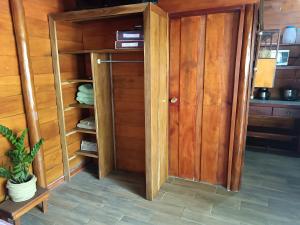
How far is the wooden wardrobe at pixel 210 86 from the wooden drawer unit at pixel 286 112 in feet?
4.14

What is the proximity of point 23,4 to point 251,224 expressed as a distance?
2.68m

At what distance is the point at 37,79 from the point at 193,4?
5.31ft

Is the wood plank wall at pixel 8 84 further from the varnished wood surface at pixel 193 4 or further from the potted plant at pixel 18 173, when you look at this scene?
the varnished wood surface at pixel 193 4

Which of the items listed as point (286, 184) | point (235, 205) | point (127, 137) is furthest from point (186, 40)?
point (286, 184)

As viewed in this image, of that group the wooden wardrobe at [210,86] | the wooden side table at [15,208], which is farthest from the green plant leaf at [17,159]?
the wooden wardrobe at [210,86]

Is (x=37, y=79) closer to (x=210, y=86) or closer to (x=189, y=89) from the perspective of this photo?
(x=189, y=89)

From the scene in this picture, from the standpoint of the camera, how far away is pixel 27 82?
1945 mm

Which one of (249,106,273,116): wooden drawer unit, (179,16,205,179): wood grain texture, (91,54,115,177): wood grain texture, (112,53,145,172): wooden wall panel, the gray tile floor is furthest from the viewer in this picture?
(249,106,273,116): wooden drawer unit

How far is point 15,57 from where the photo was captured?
6.28 ft

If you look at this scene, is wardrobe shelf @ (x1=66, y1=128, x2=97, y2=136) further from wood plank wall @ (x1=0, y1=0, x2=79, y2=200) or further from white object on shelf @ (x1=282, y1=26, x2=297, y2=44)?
white object on shelf @ (x1=282, y1=26, x2=297, y2=44)

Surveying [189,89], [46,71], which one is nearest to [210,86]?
[189,89]

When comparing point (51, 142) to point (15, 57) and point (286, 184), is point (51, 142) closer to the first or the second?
point (15, 57)

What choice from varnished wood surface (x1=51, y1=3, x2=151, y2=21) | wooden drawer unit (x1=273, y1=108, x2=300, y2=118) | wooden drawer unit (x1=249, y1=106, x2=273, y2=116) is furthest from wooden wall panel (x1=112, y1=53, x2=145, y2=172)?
wooden drawer unit (x1=273, y1=108, x2=300, y2=118)

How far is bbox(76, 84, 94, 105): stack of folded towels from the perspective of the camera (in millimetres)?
2564
